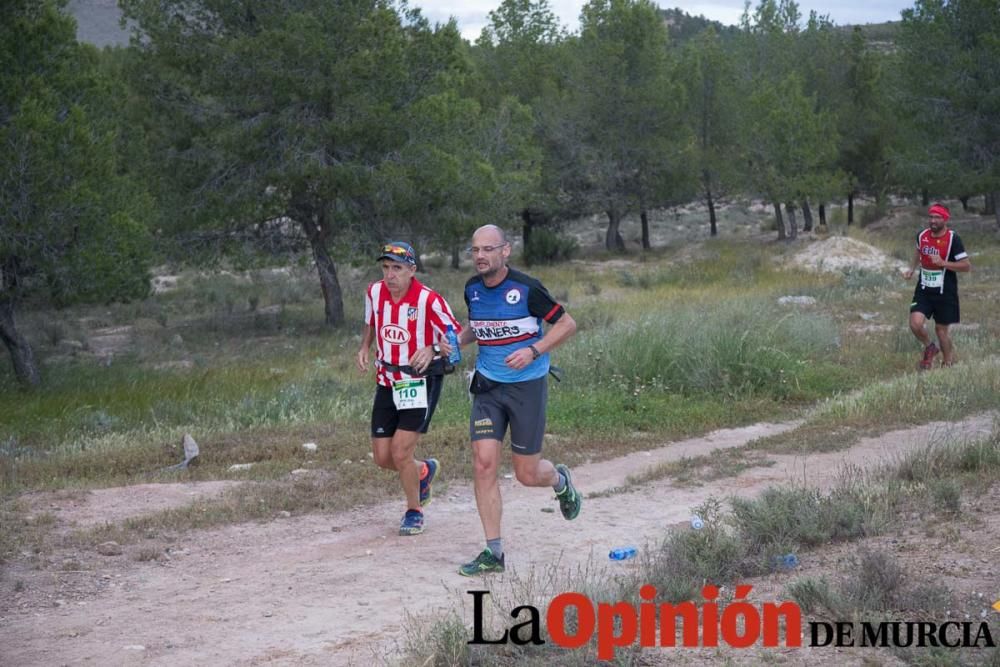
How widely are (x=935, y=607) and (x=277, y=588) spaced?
11.1 feet

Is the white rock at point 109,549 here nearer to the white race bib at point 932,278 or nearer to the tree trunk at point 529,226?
the white race bib at point 932,278

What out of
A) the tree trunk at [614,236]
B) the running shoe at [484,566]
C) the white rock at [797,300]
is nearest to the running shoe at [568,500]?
the running shoe at [484,566]

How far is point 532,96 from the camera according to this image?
138 ft

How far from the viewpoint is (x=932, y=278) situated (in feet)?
41.3

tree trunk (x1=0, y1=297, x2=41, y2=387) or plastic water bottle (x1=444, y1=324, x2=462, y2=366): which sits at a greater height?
plastic water bottle (x1=444, y1=324, x2=462, y2=366)

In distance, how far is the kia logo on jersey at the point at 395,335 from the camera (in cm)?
690

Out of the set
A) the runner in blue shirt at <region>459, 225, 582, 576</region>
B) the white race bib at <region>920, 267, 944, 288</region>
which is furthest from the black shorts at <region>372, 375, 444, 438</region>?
the white race bib at <region>920, 267, 944, 288</region>

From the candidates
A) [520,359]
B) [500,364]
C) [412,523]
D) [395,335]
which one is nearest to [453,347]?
[395,335]

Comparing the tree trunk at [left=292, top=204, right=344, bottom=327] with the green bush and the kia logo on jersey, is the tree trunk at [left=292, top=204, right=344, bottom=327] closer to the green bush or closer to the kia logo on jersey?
the green bush

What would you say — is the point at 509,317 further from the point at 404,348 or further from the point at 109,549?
the point at 109,549

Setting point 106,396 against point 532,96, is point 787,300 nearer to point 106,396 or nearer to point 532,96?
point 106,396

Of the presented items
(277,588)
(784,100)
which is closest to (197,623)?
(277,588)

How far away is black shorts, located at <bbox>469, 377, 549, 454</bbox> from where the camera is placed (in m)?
6.38

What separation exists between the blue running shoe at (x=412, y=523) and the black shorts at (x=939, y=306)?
768 centimetres
